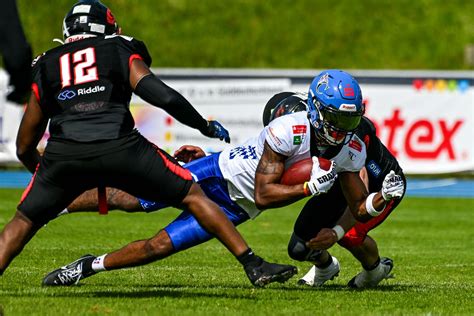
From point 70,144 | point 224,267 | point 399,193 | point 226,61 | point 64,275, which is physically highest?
point 70,144

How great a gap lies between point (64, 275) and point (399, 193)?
229 cm

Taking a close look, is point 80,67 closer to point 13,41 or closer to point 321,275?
point 13,41

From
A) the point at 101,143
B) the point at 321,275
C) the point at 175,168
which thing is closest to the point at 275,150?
the point at 175,168

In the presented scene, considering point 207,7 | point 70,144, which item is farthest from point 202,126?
point 207,7

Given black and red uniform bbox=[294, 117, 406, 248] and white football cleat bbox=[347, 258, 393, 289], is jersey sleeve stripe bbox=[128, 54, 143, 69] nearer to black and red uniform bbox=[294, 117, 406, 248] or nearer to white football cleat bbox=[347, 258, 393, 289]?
black and red uniform bbox=[294, 117, 406, 248]

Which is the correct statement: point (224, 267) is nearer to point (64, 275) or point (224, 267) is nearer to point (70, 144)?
point (64, 275)

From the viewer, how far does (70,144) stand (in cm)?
643

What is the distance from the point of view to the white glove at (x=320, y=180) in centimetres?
689

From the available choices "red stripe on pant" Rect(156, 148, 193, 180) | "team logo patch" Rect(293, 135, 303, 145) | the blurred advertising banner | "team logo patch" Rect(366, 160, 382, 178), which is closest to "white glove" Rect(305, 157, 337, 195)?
"team logo patch" Rect(293, 135, 303, 145)

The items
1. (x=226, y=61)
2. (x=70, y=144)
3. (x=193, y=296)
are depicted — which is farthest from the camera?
(x=226, y=61)

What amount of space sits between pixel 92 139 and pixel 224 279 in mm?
2184

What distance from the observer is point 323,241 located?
7.44 meters

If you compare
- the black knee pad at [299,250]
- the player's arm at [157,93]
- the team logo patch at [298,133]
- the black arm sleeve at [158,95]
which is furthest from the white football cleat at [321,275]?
the black arm sleeve at [158,95]

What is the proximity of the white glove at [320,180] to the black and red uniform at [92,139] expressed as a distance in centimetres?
85
